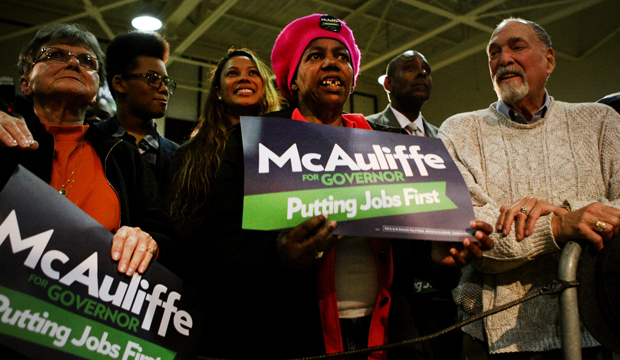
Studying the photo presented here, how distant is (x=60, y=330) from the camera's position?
3.28 ft

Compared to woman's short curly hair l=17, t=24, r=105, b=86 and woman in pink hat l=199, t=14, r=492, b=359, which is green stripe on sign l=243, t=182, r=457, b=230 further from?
woman's short curly hair l=17, t=24, r=105, b=86

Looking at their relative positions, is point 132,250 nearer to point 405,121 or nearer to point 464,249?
point 464,249

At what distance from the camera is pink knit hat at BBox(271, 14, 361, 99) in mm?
1608

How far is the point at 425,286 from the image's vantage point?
2.39 meters

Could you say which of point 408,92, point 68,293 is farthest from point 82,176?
point 408,92

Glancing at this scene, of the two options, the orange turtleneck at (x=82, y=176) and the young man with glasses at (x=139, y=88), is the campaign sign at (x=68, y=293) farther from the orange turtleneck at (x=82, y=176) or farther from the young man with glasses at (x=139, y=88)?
the young man with glasses at (x=139, y=88)

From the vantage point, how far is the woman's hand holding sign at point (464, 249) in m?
1.17

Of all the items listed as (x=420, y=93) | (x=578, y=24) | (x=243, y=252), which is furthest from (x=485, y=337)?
(x=578, y=24)

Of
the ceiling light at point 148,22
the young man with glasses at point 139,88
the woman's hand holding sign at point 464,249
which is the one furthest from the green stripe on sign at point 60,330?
the ceiling light at point 148,22

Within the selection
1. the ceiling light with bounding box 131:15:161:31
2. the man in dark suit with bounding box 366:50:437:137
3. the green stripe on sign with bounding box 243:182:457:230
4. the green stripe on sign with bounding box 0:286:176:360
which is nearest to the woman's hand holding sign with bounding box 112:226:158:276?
the green stripe on sign with bounding box 0:286:176:360

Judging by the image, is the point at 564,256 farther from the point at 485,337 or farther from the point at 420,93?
the point at 420,93

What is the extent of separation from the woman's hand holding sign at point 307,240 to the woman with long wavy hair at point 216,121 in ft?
3.03

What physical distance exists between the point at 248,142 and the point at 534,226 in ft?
2.82

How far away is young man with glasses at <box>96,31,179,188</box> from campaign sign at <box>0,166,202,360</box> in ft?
4.59
